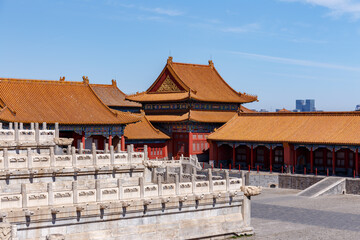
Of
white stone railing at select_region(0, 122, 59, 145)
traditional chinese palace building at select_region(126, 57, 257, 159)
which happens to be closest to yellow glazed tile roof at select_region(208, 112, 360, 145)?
traditional chinese palace building at select_region(126, 57, 257, 159)

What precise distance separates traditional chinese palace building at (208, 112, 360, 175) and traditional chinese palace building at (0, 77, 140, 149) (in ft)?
33.6

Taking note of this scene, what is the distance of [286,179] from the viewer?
194 feet

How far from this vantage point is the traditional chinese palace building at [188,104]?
237ft

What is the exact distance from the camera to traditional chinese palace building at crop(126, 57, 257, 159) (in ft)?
237

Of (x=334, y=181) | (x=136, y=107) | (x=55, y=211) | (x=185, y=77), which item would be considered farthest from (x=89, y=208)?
(x=136, y=107)

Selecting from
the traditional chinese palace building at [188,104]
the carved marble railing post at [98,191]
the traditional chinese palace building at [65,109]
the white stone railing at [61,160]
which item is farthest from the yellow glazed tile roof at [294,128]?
the carved marble railing post at [98,191]

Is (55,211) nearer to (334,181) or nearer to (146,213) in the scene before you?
(146,213)

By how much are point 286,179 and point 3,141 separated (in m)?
30.8

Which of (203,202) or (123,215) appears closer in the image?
(123,215)

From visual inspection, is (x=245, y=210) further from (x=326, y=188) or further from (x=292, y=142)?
(x=292, y=142)

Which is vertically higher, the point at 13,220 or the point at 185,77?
the point at 185,77

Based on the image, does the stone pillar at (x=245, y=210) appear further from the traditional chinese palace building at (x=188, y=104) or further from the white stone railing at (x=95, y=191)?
the traditional chinese palace building at (x=188, y=104)

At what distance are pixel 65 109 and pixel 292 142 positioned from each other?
21676 millimetres

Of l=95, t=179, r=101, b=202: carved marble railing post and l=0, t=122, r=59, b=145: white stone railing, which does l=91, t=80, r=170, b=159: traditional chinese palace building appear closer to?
l=0, t=122, r=59, b=145: white stone railing
